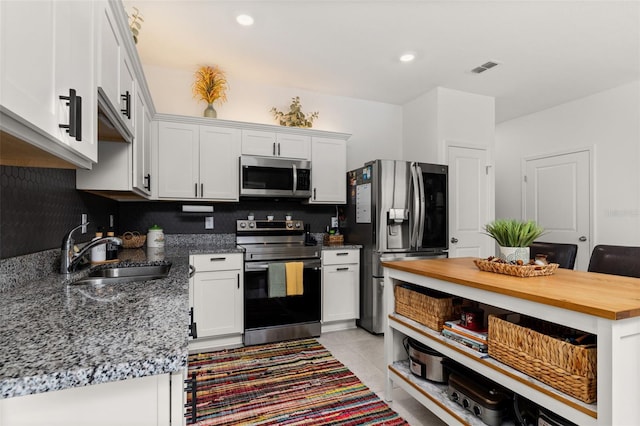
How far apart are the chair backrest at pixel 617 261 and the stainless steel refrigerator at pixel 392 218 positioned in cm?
146

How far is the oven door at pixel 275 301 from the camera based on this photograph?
297 centimetres

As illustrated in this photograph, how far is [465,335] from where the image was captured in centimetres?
158

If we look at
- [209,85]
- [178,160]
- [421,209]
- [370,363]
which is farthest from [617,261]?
[209,85]

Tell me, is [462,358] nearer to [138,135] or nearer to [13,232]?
[13,232]

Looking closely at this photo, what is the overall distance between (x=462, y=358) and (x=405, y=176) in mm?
2151

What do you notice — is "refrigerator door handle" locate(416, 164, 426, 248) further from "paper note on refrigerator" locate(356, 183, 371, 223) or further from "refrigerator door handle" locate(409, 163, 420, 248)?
"paper note on refrigerator" locate(356, 183, 371, 223)

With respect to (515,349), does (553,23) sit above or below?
above

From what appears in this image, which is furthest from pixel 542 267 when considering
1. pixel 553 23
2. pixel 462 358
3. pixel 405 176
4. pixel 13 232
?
pixel 13 232

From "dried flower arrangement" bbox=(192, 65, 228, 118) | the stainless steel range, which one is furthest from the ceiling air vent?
"dried flower arrangement" bbox=(192, 65, 228, 118)

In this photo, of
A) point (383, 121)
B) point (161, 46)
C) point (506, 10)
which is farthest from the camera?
point (383, 121)

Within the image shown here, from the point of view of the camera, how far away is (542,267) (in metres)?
1.57

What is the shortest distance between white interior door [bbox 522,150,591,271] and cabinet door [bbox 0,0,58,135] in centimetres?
491

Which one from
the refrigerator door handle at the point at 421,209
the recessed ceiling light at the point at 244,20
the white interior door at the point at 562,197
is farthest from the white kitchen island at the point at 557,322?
the white interior door at the point at 562,197

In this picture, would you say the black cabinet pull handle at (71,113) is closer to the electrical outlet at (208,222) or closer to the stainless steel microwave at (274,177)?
the stainless steel microwave at (274,177)
